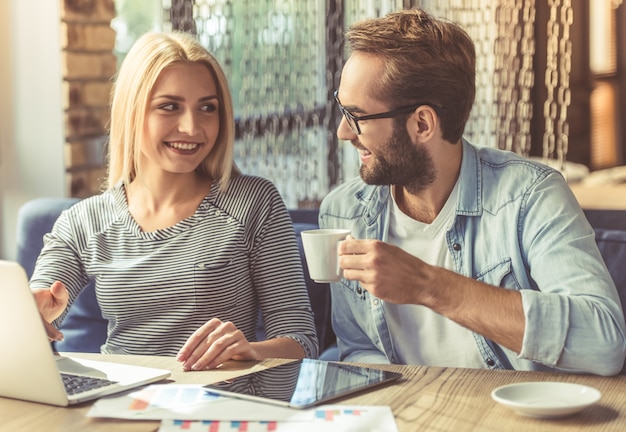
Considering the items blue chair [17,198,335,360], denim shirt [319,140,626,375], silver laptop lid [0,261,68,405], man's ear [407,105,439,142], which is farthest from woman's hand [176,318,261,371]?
blue chair [17,198,335,360]

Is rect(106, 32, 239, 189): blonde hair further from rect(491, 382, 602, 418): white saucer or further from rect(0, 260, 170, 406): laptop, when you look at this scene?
rect(491, 382, 602, 418): white saucer

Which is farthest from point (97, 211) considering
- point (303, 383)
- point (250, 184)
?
point (303, 383)

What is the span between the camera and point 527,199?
1.78 metres

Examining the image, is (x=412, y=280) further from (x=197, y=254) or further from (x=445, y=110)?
(x=197, y=254)

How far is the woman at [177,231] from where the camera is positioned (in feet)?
6.78

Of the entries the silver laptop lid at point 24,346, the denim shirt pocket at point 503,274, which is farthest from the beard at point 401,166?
the silver laptop lid at point 24,346

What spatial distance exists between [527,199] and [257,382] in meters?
0.67

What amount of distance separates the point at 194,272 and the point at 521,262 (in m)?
0.72

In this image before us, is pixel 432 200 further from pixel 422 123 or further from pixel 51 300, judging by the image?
pixel 51 300

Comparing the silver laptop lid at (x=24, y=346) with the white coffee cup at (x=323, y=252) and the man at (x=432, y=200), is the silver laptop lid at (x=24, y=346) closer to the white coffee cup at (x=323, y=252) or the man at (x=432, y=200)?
the white coffee cup at (x=323, y=252)

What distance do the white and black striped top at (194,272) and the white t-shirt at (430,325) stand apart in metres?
0.22

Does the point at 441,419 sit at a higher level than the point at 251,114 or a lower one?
lower

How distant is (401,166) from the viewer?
1.89 meters

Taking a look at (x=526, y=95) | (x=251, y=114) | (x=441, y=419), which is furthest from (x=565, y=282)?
(x=251, y=114)
